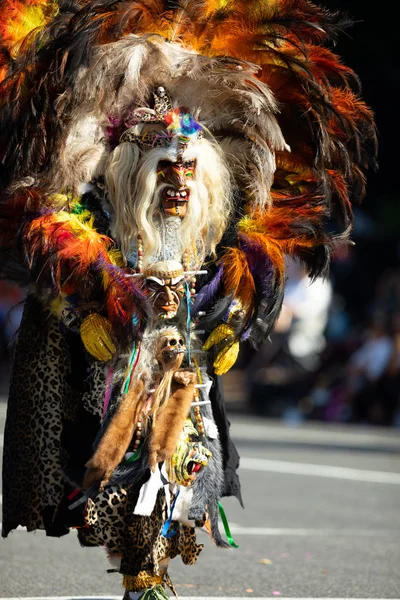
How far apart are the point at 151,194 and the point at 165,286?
0.32 metres

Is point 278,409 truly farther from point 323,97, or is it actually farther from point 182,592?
point 323,97

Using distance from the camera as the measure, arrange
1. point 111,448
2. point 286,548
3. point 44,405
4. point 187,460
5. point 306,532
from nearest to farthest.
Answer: point 111,448 → point 187,460 → point 44,405 → point 286,548 → point 306,532

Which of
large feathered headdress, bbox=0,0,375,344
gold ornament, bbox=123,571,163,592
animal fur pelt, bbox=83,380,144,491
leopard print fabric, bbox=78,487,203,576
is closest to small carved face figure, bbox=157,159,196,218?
large feathered headdress, bbox=0,0,375,344

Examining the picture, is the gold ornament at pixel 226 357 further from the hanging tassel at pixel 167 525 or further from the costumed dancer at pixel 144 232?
the hanging tassel at pixel 167 525

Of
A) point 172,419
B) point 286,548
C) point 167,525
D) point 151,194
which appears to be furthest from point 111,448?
point 286,548

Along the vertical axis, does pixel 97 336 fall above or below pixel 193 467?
above

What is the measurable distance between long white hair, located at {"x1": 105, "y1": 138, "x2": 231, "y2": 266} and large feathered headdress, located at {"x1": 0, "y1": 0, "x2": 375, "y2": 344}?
91 millimetres

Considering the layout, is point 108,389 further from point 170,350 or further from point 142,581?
point 142,581

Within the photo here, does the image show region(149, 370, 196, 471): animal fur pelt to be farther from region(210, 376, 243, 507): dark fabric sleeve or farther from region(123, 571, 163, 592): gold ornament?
region(123, 571, 163, 592): gold ornament

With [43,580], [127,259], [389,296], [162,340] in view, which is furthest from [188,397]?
[389,296]

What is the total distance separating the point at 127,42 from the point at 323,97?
0.74 metres

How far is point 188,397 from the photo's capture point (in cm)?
441

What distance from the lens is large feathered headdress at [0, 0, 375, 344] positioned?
436 centimetres

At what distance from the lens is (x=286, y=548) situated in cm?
676
